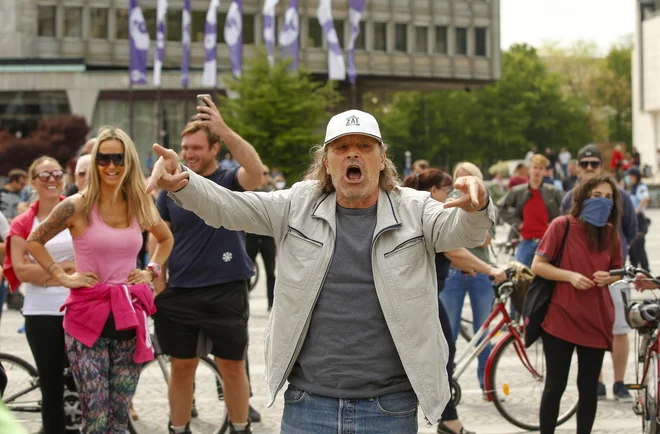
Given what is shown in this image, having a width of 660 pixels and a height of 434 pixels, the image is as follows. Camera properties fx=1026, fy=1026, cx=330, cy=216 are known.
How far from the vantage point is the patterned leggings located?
5.62 meters

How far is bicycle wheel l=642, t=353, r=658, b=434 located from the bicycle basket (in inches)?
58.9

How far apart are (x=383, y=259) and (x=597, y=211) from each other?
2.88 metres

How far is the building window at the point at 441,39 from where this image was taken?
72.5m

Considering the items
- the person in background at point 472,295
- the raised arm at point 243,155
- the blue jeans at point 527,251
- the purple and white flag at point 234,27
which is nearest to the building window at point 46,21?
the purple and white flag at point 234,27

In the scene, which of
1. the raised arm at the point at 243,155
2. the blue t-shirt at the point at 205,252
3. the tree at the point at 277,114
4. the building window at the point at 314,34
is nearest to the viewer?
the raised arm at the point at 243,155

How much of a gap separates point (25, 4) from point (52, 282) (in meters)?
61.1

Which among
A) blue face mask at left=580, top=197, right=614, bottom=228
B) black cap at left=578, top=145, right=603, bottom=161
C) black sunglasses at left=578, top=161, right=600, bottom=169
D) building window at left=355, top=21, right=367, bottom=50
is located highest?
building window at left=355, top=21, right=367, bottom=50

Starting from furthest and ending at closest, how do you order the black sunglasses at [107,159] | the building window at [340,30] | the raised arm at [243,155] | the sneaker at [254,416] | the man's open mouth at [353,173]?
the building window at [340,30], the sneaker at [254,416], the black sunglasses at [107,159], the raised arm at [243,155], the man's open mouth at [353,173]

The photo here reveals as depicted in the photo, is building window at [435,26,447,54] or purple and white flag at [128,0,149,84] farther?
building window at [435,26,447,54]

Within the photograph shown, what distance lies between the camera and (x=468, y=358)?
26.4ft

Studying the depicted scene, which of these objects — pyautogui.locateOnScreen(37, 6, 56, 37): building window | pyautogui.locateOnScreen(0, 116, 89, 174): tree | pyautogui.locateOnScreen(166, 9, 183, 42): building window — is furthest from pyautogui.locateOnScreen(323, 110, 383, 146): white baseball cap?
pyautogui.locateOnScreen(37, 6, 56, 37): building window

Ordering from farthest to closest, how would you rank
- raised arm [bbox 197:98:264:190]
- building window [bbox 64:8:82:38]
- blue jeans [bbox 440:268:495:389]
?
building window [bbox 64:8:82:38], blue jeans [bbox 440:268:495:389], raised arm [bbox 197:98:264:190]

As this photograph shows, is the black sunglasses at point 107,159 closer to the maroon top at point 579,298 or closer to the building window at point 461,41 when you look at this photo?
the maroon top at point 579,298

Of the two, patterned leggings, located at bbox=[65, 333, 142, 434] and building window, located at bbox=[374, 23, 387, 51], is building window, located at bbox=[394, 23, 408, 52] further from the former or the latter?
patterned leggings, located at bbox=[65, 333, 142, 434]
